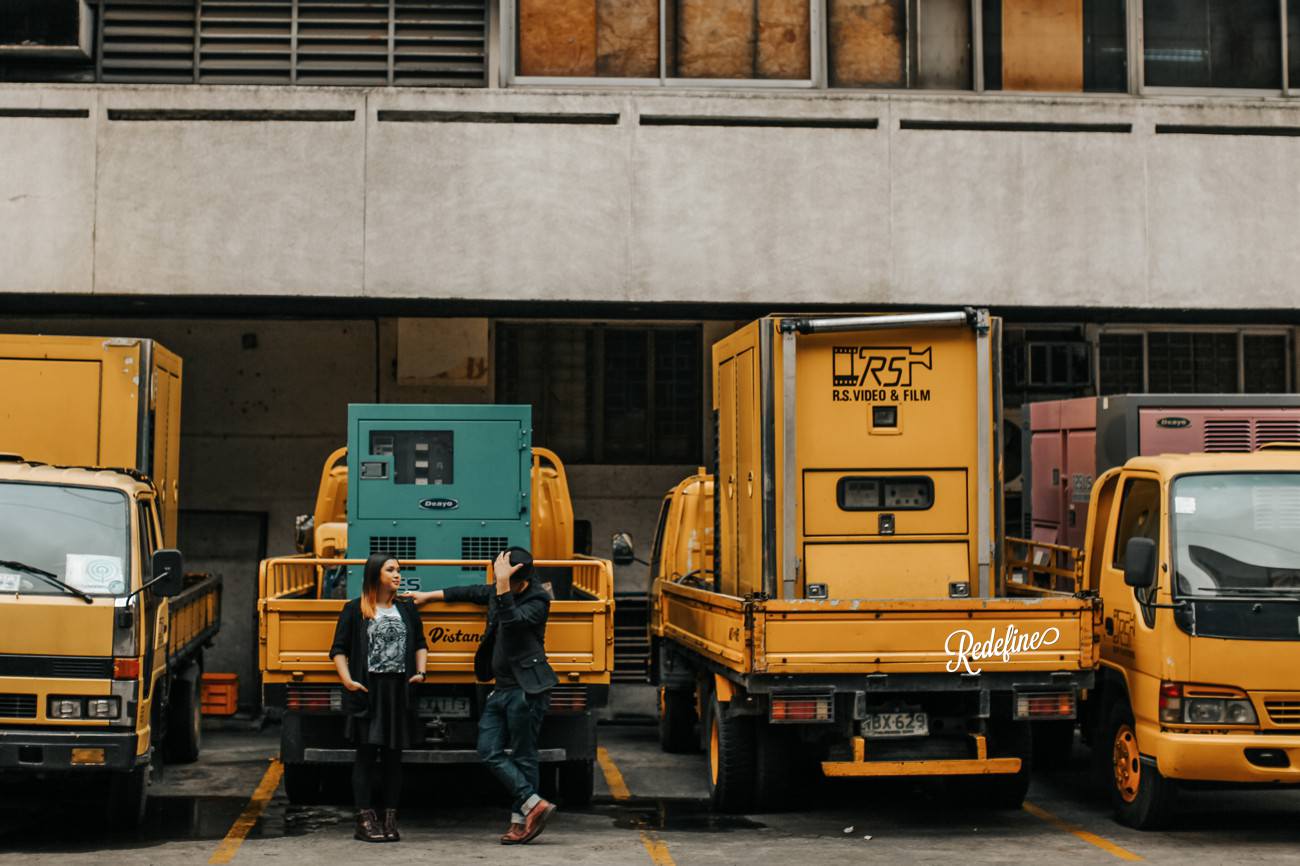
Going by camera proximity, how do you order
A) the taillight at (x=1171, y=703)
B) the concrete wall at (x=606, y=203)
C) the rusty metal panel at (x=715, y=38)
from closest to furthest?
1. the taillight at (x=1171, y=703)
2. the concrete wall at (x=606, y=203)
3. the rusty metal panel at (x=715, y=38)

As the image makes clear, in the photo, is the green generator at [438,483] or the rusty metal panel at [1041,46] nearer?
the green generator at [438,483]

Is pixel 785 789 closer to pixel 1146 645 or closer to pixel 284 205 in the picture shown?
pixel 1146 645

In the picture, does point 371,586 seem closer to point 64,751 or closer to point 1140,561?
point 64,751

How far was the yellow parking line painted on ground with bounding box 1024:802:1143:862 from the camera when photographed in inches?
375

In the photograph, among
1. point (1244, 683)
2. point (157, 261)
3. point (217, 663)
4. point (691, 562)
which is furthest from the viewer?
point (217, 663)

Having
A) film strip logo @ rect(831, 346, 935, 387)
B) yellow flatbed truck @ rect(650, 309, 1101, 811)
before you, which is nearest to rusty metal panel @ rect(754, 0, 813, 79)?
yellow flatbed truck @ rect(650, 309, 1101, 811)

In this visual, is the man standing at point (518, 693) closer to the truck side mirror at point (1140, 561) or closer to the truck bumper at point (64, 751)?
the truck bumper at point (64, 751)

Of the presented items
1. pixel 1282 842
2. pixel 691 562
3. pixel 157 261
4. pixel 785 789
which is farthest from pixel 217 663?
pixel 1282 842

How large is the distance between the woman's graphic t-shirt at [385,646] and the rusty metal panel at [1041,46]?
967 centimetres

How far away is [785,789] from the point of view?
10.6 metres

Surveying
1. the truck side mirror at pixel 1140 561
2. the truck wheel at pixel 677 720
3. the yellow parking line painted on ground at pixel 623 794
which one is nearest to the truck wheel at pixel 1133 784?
the truck side mirror at pixel 1140 561

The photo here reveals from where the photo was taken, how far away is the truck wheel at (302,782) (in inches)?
428

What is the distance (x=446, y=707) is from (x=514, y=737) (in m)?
0.76

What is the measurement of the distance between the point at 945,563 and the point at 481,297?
20.1 ft
